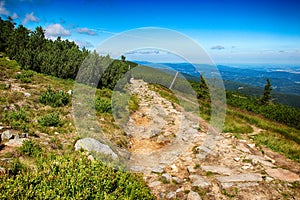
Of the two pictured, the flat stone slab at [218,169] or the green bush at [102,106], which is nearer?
the flat stone slab at [218,169]

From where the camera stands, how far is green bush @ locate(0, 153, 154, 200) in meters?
4.54

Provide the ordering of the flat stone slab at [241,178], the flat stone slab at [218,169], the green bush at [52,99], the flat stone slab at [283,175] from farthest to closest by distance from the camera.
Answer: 1. the green bush at [52,99]
2. the flat stone slab at [218,169]
3. the flat stone slab at [283,175]
4. the flat stone slab at [241,178]

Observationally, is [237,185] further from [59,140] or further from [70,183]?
[59,140]

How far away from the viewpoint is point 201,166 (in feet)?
29.5

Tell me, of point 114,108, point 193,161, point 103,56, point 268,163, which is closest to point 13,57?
point 103,56

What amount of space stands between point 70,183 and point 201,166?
5.63m

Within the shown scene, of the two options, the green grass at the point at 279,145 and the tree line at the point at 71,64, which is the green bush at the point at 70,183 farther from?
the tree line at the point at 71,64

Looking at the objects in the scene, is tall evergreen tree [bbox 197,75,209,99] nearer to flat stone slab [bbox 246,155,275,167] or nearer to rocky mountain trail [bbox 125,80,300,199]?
rocky mountain trail [bbox 125,80,300,199]

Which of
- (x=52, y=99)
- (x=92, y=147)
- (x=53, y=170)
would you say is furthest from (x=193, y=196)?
(x=52, y=99)

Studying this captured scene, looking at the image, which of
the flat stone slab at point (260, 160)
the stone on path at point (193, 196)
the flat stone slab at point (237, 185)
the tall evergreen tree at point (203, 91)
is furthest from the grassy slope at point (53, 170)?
the tall evergreen tree at point (203, 91)

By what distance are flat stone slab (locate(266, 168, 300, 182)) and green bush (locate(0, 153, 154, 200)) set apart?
5088mm

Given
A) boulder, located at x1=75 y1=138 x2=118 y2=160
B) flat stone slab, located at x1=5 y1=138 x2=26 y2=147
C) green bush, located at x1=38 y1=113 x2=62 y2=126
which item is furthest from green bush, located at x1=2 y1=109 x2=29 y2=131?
boulder, located at x1=75 y1=138 x2=118 y2=160

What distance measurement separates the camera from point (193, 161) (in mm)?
9539

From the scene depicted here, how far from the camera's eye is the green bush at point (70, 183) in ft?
14.9
